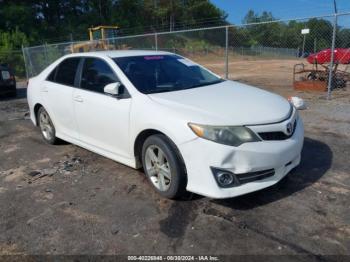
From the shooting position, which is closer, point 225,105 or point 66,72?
point 225,105

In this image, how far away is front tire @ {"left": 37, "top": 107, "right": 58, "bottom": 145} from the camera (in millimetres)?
5789

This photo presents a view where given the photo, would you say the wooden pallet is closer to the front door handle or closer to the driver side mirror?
the front door handle

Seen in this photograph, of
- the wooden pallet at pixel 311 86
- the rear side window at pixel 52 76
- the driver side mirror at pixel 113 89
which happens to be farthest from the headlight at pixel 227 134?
the wooden pallet at pixel 311 86

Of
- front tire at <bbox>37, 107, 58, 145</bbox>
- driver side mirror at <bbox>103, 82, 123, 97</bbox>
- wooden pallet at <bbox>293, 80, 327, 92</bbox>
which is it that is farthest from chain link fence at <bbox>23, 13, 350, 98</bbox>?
driver side mirror at <bbox>103, 82, 123, 97</bbox>

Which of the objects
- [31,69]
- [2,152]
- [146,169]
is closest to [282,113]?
[146,169]

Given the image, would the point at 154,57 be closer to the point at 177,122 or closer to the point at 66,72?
the point at 66,72

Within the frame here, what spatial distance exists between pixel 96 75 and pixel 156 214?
2126 mm

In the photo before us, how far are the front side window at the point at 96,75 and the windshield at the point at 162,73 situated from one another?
0.17 meters

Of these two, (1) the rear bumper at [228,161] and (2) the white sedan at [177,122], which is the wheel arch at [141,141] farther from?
(1) the rear bumper at [228,161]

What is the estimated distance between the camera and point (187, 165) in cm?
339

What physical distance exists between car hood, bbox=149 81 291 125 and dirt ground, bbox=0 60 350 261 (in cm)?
85

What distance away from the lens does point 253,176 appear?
334 cm

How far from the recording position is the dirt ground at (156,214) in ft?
9.72

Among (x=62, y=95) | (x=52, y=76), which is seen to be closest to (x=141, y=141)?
(x=62, y=95)
